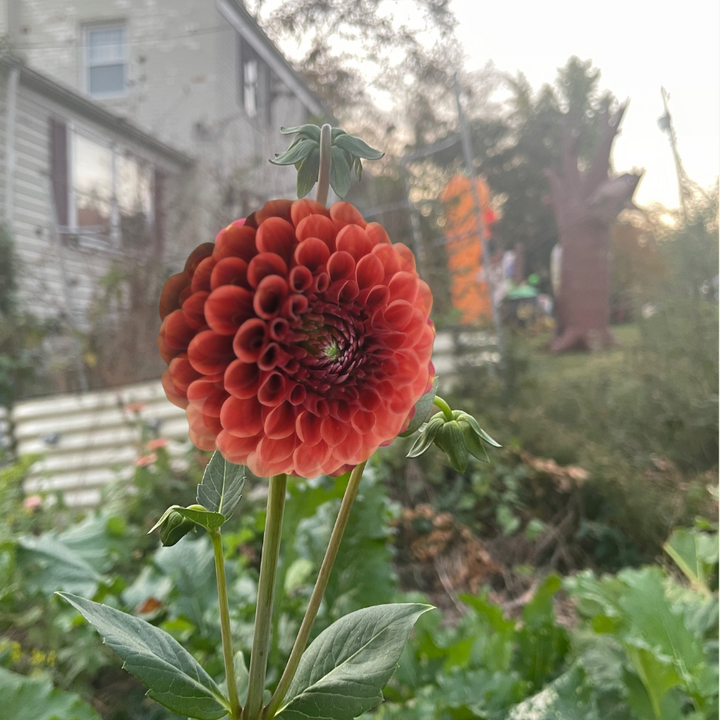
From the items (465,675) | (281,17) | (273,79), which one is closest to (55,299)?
(273,79)

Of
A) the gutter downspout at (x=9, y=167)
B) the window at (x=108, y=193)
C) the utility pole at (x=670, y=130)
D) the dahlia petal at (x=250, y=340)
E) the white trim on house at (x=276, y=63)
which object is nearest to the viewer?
the dahlia petal at (x=250, y=340)

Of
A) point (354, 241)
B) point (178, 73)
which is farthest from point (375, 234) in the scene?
point (178, 73)

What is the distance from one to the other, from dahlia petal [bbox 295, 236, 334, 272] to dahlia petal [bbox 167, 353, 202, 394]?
4 centimetres

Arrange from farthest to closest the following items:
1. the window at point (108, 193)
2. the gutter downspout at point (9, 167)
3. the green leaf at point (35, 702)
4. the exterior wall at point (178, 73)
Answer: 1. the gutter downspout at point (9, 167)
2. the window at point (108, 193)
3. the exterior wall at point (178, 73)
4. the green leaf at point (35, 702)

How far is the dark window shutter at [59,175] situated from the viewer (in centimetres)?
148

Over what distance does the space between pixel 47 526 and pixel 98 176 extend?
35.2 inches

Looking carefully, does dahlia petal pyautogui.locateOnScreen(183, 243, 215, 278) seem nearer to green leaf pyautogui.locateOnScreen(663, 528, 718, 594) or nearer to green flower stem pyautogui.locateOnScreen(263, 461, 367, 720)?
green flower stem pyautogui.locateOnScreen(263, 461, 367, 720)

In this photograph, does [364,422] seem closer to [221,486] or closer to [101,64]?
[221,486]

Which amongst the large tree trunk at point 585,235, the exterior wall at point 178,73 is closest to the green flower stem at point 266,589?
the exterior wall at point 178,73

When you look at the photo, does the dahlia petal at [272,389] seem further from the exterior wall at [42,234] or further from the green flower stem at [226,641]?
the exterior wall at [42,234]

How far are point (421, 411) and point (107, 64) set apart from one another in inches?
45.5

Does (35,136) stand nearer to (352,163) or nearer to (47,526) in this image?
(47,526)

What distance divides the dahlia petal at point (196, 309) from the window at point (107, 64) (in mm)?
1022

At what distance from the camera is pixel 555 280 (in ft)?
5.24
